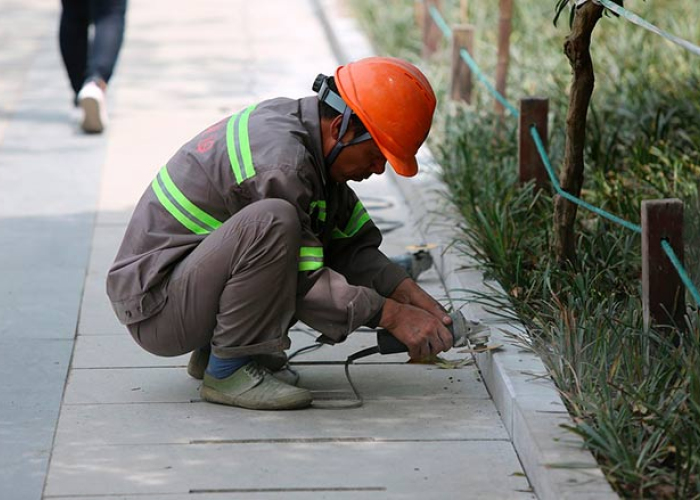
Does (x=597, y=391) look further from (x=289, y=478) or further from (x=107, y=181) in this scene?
(x=107, y=181)

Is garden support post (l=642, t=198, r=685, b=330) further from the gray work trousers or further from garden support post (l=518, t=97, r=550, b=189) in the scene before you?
garden support post (l=518, t=97, r=550, b=189)

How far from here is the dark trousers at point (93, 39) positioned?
859 cm

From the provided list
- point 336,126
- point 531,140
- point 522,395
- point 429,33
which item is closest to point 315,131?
point 336,126

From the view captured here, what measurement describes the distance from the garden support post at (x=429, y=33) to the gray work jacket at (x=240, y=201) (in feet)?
17.3

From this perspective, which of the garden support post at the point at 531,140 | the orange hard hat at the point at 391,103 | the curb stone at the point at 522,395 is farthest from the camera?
the garden support post at the point at 531,140

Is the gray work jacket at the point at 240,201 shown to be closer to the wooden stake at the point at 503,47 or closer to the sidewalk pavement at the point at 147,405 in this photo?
the sidewalk pavement at the point at 147,405

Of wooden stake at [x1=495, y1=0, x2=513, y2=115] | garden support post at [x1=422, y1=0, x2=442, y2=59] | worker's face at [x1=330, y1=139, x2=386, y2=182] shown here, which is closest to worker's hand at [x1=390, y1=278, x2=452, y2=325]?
worker's face at [x1=330, y1=139, x2=386, y2=182]

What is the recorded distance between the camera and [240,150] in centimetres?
431

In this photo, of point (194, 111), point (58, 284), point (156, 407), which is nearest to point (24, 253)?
point (58, 284)

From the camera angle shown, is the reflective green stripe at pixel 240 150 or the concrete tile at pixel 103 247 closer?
the reflective green stripe at pixel 240 150

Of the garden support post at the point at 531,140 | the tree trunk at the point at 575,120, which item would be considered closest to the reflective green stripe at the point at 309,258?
the tree trunk at the point at 575,120

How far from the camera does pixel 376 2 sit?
1213cm

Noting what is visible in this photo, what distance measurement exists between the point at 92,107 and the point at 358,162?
438cm

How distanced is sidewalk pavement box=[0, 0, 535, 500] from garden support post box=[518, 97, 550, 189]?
64 centimetres
